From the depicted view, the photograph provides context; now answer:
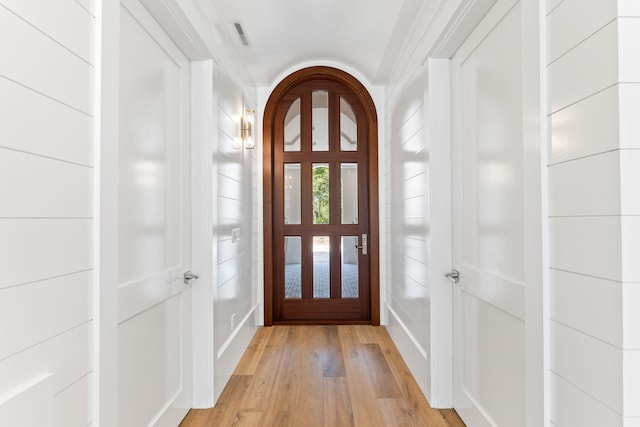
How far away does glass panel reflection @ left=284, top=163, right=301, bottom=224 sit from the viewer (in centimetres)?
409

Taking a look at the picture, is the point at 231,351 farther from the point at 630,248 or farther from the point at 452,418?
the point at 630,248

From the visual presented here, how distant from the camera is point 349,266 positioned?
409 centimetres

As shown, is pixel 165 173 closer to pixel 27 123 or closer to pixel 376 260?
pixel 27 123

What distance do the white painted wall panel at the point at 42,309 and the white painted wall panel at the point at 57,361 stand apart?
19 millimetres

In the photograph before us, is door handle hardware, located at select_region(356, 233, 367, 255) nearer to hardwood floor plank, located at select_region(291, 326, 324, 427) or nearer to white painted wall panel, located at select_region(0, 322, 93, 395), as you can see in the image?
hardwood floor plank, located at select_region(291, 326, 324, 427)

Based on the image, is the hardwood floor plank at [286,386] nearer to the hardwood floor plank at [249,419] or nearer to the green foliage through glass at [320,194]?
the hardwood floor plank at [249,419]

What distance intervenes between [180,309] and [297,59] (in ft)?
8.60

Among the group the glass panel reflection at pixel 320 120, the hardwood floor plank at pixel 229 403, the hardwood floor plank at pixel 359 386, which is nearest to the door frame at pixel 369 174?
the glass panel reflection at pixel 320 120

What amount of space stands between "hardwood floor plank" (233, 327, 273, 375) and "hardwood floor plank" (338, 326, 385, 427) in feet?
2.22

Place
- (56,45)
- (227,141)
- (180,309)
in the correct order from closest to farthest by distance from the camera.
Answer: (56,45) → (180,309) → (227,141)

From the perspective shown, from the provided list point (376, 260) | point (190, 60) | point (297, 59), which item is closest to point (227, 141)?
point (190, 60)

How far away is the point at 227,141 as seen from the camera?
2762mm

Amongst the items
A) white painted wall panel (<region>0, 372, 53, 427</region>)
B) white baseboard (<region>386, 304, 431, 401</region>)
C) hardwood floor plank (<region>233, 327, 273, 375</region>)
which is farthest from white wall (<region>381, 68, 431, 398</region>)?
white painted wall panel (<region>0, 372, 53, 427</region>)

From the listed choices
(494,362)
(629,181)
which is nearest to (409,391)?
(494,362)
